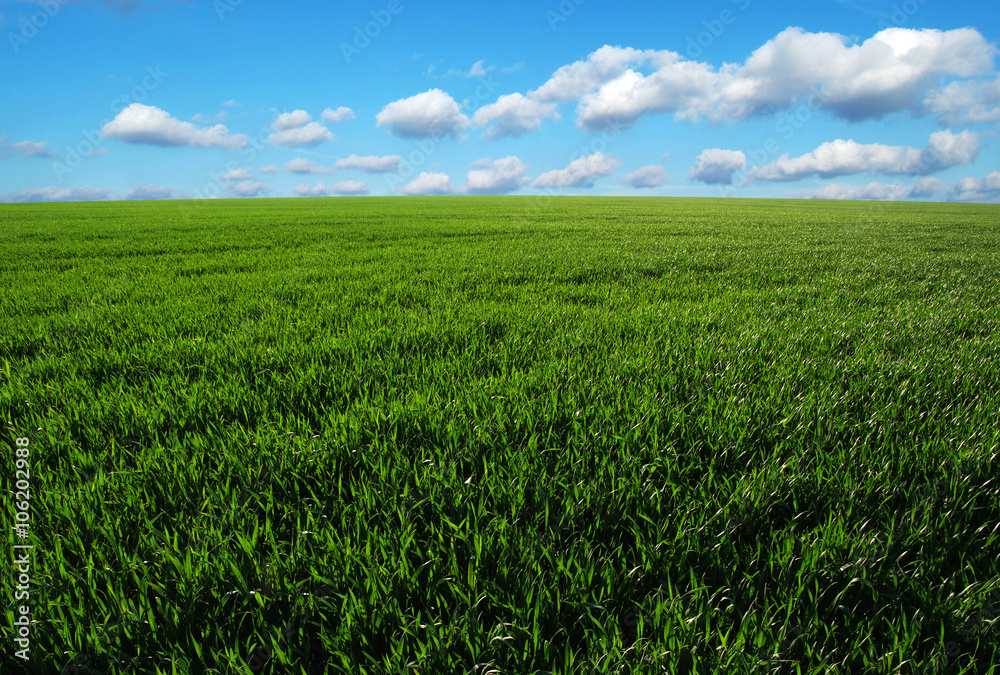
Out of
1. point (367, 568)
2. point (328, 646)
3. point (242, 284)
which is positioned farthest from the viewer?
point (242, 284)

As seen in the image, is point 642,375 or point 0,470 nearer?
point 0,470

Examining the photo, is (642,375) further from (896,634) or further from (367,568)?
(367,568)

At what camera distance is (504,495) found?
200 centimetres

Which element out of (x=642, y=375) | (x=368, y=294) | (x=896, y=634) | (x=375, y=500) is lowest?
(x=896, y=634)

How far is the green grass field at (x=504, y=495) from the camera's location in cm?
141

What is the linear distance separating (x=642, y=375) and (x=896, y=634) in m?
2.09

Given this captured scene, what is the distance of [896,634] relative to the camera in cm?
138

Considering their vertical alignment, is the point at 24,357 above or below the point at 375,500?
above

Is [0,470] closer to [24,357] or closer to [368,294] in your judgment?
[24,357]

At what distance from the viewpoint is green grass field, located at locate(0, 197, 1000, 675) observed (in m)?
1.41

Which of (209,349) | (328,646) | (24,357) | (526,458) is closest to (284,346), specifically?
(209,349)

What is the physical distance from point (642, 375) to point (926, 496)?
166 centimetres

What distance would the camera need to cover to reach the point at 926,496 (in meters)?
2.00

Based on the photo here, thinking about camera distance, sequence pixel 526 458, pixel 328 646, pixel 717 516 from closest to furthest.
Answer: pixel 328 646 < pixel 717 516 < pixel 526 458
